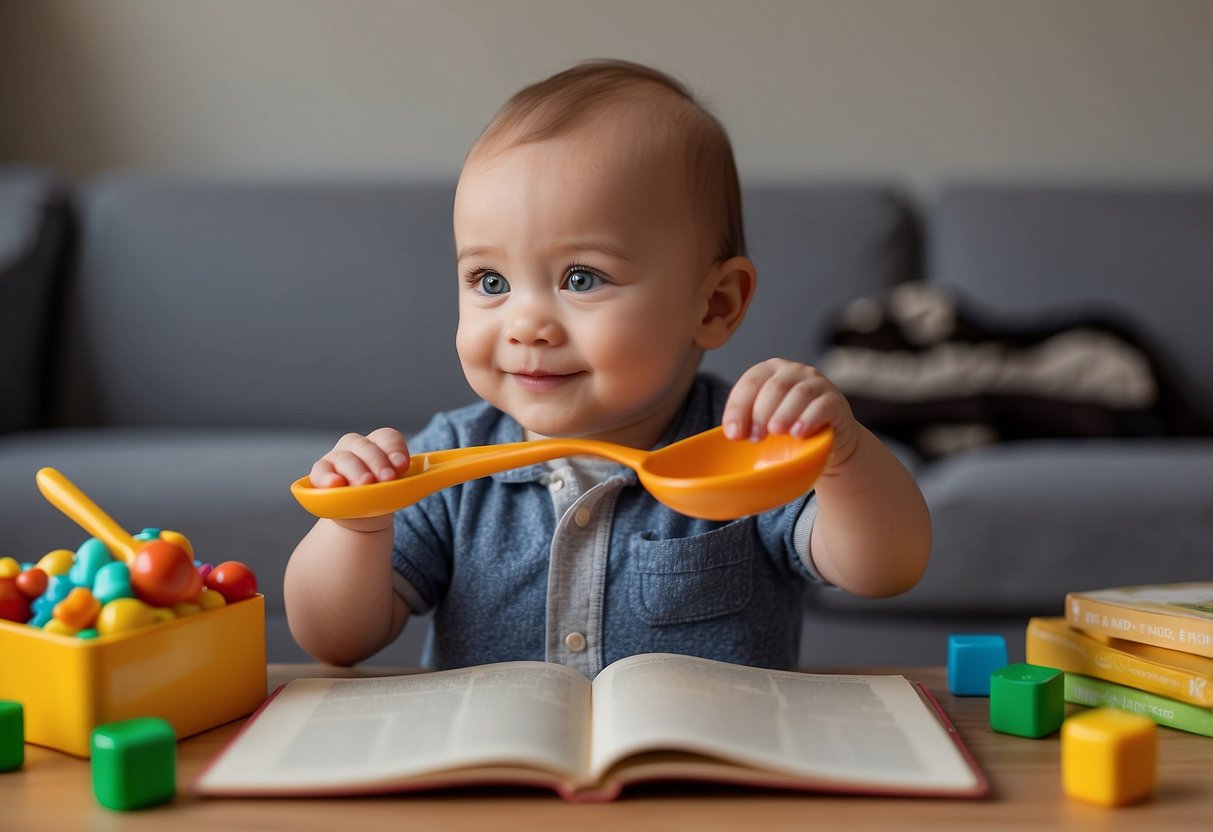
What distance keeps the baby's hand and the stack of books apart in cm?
21

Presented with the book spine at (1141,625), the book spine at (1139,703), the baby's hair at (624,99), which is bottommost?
the book spine at (1139,703)

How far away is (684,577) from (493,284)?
0.85ft

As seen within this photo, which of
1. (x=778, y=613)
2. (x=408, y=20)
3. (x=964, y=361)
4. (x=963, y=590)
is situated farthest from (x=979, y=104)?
(x=778, y=613)

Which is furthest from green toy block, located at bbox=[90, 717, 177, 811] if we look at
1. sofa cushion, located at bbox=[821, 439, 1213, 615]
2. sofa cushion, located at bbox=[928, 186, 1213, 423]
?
sofa cushion, located at bbox=[928, 186, 1213, 423]

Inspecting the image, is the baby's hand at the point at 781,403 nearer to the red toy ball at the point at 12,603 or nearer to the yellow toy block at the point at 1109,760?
the yellow toy block at the point at 1109,760

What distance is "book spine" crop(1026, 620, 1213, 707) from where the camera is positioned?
2.27ft

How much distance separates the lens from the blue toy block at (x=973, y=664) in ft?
2.56

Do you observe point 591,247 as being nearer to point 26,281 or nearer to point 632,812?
point 632,812

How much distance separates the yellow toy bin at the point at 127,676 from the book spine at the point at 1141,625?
52cm

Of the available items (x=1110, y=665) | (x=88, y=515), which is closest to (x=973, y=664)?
(x=1110, y=665)

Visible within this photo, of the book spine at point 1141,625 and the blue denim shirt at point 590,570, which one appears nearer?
the book spine at point 1141,625

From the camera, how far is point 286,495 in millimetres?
1592

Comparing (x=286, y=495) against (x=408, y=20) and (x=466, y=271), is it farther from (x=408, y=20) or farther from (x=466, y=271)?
(x=408, y=20)

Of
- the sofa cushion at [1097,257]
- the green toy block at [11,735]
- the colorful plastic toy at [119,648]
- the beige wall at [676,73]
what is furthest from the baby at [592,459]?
the beige wall at [676,73]
